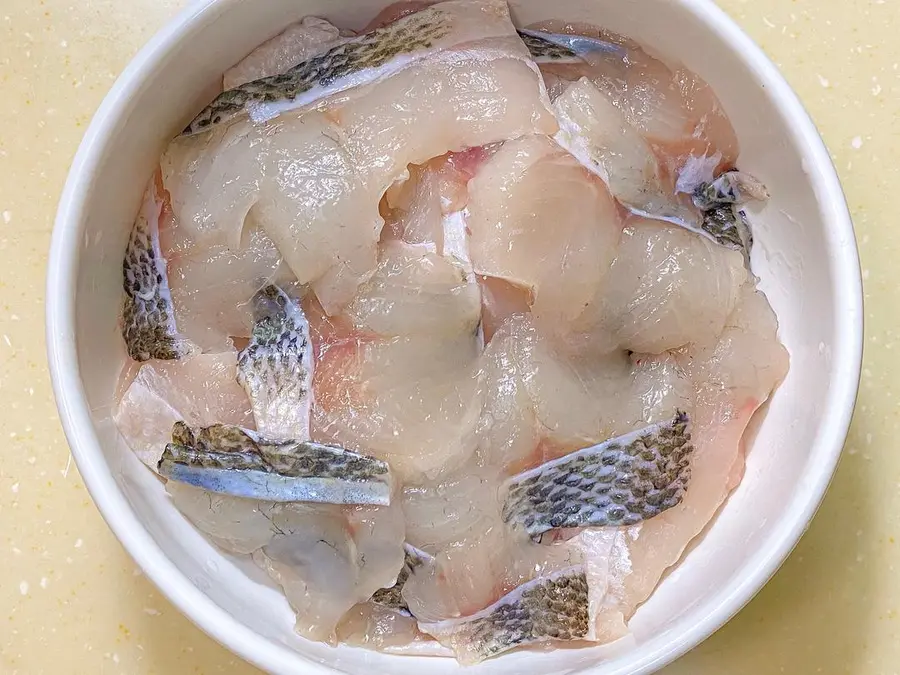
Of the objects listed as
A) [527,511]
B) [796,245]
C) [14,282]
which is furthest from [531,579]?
[14,282]

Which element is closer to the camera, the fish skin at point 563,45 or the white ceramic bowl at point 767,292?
the white ceramic bowl at point 767,292

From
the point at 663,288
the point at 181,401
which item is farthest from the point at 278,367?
the point at 663,288

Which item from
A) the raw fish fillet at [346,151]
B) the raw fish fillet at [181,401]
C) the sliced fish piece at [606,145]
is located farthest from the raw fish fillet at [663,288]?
the raw fish fillet at [181,401]

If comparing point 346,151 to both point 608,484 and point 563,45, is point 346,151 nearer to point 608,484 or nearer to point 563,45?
point 563,45

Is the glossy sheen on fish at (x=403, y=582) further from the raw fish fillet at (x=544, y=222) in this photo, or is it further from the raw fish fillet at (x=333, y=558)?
the raw fish fillet at (x=544, y=222)

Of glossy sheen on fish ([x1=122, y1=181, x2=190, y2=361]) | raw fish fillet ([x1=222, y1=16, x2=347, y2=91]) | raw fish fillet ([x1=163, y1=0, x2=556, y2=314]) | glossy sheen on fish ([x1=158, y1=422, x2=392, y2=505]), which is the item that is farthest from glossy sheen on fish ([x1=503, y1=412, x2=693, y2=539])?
raw fish fillet ([x1=222, y1=16, x2=347, y2=91])

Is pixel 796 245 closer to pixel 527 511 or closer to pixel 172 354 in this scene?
pixel 527 511

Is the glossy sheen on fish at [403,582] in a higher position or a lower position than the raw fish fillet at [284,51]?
lower

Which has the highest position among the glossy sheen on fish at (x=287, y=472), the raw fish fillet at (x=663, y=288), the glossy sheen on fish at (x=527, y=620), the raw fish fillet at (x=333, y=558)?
the raw fish fillet at (x=663, y=288)
